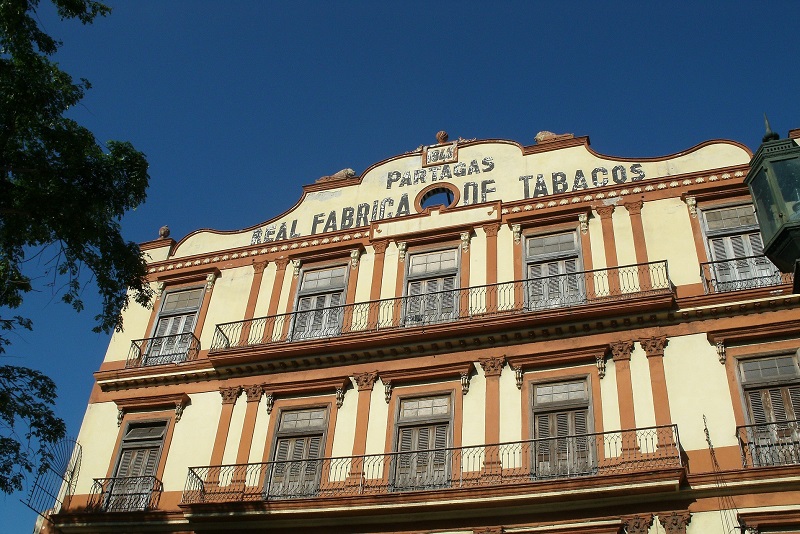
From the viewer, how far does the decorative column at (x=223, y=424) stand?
62.5ft

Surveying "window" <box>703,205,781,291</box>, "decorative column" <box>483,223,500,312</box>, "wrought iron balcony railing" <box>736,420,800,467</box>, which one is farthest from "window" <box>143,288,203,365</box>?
"wrought iron balcony railing" <box>736,420,800,467</box>

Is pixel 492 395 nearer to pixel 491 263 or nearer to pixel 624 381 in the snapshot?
pixel 624 381

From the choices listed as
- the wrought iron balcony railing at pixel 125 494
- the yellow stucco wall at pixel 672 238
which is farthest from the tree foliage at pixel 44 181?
the yellow stucco wall at pixel 672 238

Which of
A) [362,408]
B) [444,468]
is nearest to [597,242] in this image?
[444,468]

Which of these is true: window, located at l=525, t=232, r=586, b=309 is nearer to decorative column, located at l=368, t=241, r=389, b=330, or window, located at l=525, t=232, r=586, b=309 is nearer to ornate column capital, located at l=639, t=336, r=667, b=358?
ornate column capital, located at l=639, t=336, r=667, b=358

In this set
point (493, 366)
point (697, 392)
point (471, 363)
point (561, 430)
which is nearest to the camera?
point (697, 392)

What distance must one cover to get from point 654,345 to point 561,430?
2.70 metres

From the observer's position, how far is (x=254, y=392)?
19797 millimetres

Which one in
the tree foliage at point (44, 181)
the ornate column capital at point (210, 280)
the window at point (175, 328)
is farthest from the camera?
the ornate column capital at point (210, 280)

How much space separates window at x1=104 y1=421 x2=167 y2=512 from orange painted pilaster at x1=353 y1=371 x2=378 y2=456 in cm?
498

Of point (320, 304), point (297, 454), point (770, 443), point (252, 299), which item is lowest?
point (770, 443)

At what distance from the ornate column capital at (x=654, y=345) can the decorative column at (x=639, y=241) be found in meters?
1.37

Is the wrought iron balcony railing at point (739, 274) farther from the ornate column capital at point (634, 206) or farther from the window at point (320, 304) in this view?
the window at point (320, 304)

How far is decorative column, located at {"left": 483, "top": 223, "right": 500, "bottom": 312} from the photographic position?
19.3 meters
